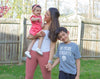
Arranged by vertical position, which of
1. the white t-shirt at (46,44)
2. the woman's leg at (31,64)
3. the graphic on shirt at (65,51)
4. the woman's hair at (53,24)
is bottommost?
the woman's leg at (31,64)

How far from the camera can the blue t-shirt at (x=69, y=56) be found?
9.93 feet

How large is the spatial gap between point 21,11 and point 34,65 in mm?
15667

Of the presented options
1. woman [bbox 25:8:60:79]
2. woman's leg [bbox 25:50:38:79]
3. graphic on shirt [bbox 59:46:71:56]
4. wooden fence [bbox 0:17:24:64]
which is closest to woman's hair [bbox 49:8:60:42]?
woman [bbox 25:8:60:79]

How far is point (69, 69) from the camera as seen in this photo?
10.0ft

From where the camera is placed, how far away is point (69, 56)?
3025mm

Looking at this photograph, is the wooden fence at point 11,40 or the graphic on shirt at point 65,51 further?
the wooden fence at point 11,40

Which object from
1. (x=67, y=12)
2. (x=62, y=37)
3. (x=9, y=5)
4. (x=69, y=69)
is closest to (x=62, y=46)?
(x=62, y=37)

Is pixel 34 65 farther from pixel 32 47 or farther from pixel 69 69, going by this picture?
pixel 69 69

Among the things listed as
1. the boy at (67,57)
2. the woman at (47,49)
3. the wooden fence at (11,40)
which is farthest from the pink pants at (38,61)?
the wooden fence at (11,40)

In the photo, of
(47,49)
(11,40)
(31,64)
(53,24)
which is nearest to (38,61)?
(31,64)

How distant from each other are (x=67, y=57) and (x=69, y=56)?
0.11ft

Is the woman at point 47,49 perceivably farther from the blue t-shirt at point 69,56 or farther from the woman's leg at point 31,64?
the blue t-shirt at point 69,56

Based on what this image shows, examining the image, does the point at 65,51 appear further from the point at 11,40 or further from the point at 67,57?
the point at 11,40

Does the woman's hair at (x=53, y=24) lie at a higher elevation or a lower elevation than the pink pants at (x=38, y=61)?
higher
